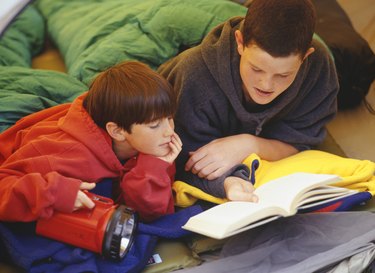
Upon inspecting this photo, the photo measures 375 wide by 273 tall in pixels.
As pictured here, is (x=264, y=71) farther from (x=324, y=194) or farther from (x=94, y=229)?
(x=94, y=229)

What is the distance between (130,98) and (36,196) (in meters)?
0.23

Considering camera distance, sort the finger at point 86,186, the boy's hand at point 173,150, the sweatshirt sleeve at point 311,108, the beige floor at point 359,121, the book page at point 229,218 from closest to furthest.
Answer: the book page at point 229,218, the finger at point 86,186, the boy's hand at point 173,150, the sweatshirt sleeve at point 311,108, the beige floor at point 359,121

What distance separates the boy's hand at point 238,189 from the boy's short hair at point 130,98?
0.18 metres

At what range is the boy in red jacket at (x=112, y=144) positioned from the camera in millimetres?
913

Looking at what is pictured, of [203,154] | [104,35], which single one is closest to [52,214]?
[203,154]

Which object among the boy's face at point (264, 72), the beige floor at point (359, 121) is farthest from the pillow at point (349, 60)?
the boy's face at point (264, 72)

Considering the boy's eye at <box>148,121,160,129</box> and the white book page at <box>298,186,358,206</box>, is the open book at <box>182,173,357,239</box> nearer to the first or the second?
the white book page at <box>298,186,358,206</box>

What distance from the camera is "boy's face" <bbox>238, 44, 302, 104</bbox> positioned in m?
0.94

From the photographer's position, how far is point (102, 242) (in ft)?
2.83

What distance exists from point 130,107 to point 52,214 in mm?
229

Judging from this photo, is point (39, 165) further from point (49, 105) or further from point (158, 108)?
point (49, 105)

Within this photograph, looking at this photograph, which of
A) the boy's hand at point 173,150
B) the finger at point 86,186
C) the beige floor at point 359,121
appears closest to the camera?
the finger at point 86,186

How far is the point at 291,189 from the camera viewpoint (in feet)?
2.86

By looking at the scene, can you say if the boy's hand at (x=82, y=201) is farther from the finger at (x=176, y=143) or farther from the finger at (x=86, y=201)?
the finger at (x=176, y=143)
